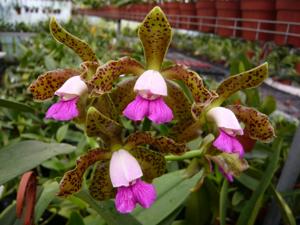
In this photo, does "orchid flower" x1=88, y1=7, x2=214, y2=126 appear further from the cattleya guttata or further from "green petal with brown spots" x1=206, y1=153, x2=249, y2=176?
"green petal with brown spots" x1=206, y1=153, x2=249, y2=176

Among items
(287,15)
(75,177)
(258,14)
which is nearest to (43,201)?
(75,177)

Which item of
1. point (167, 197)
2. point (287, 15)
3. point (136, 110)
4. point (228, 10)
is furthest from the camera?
point (228, 10)

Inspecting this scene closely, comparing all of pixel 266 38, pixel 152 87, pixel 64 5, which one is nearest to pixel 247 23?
pixel 266 38

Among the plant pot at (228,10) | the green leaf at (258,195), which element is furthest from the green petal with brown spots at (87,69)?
the plant pot at (228,10)

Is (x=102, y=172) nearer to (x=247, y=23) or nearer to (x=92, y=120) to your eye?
(x=92, y=120)

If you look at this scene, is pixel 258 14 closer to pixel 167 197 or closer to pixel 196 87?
pixel 167 197

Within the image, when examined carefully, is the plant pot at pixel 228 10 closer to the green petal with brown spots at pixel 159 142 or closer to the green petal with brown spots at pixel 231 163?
the green petal with brown spots at pixel 231 163
